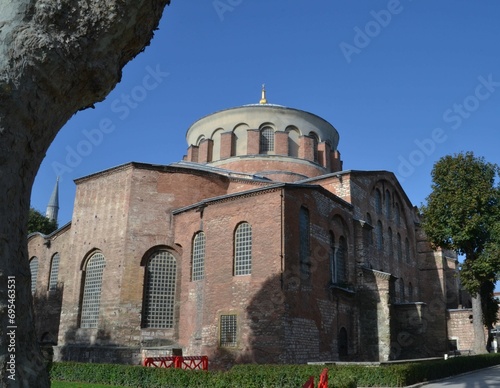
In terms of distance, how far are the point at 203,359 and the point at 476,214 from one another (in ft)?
51.4

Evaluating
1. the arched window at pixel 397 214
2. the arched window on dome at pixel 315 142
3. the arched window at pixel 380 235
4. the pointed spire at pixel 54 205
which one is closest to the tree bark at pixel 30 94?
the arched window at pixel 380 235

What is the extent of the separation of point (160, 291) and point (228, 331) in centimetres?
463

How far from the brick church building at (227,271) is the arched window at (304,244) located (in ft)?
0.16

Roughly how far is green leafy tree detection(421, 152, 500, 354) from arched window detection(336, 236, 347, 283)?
6.41 m

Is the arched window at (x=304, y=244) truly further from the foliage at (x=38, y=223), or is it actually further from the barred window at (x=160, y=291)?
the foliage at (x=38, y=223)

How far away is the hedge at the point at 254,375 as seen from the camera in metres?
12.2

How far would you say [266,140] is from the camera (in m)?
30.6

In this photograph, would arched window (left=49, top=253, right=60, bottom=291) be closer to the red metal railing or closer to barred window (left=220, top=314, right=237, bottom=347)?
the red metal railing

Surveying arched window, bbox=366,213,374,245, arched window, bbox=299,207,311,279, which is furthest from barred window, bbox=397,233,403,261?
arched window, bbox=299,207,311,279

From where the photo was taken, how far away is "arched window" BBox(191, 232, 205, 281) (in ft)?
68.1

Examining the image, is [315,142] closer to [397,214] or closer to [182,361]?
[397,214]

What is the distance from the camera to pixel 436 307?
30.8 m

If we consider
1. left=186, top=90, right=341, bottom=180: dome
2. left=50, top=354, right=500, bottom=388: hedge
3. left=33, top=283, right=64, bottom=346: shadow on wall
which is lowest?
left=50, top=354, right=500, bottom=388: hedge

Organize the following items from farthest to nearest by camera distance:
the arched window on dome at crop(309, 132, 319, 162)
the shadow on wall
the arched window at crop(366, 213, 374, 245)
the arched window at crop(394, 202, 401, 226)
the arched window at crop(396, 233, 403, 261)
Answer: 1. the arched window on dome at crop(309, 132, 319, 162)
2. the arched window at crop(394, 202, 401, 226)
3. the arched window at crop(396, 233, 403, 261)
4. the shadow on wall
5. the arched window at crop(366, 213, 374, 245)
